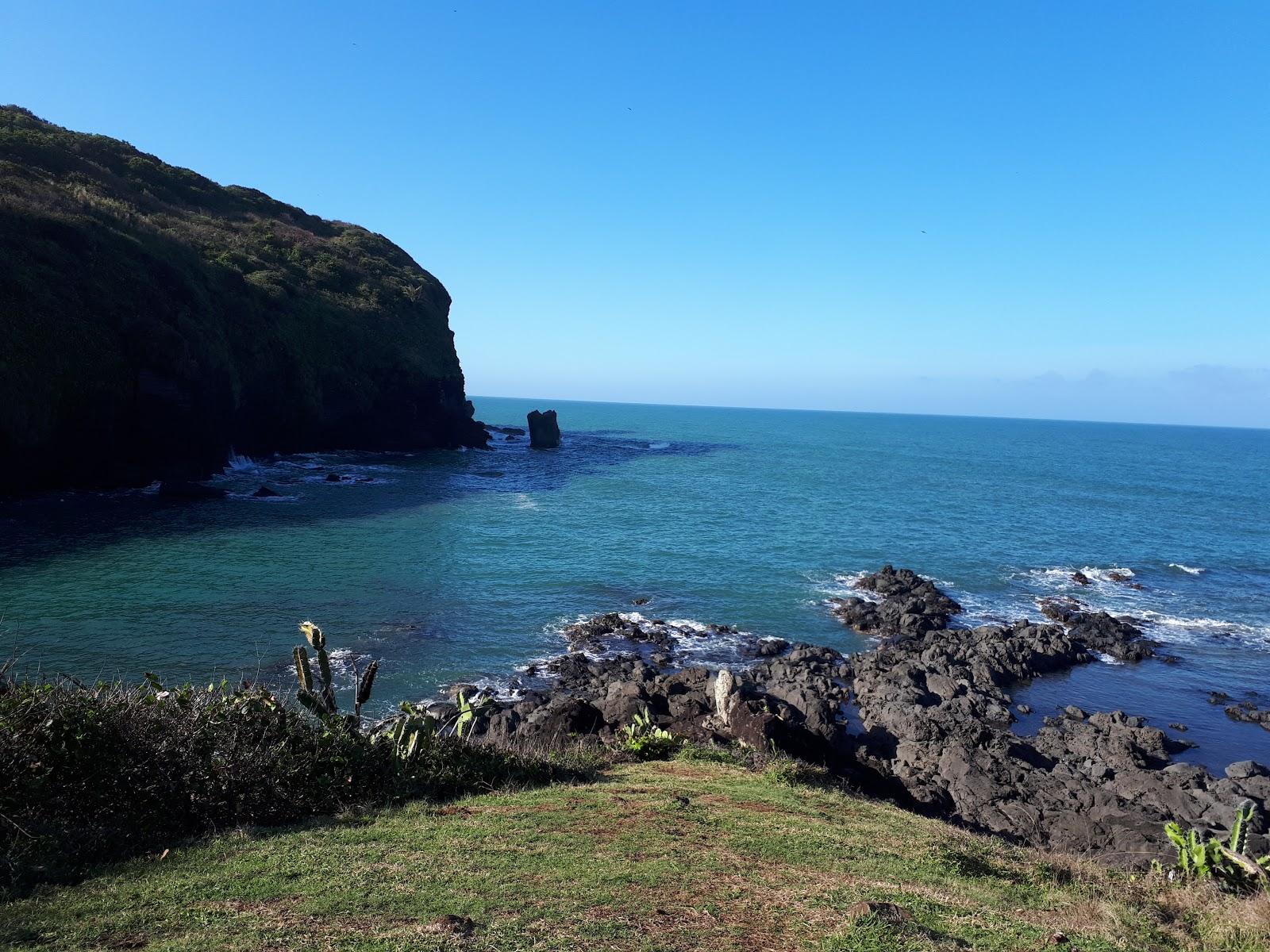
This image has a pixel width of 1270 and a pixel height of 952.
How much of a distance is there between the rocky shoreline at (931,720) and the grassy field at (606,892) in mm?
6223

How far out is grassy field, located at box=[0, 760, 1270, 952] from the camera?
6863mm

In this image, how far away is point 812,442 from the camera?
145125 millimetres

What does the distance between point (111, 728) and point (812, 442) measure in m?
142

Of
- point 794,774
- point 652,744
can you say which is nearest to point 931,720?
point 794,774

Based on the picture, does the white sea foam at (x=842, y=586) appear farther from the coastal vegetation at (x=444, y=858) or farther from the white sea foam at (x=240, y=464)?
the white sea foam at (x=240, y=464)

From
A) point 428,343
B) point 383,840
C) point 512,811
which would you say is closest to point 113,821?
point 383,840

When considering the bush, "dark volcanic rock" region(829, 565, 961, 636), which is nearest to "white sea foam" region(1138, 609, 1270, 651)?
"dark volcanic rock" region(829, 565, 961, 636)

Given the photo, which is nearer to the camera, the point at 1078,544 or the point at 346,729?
the point at 346,729

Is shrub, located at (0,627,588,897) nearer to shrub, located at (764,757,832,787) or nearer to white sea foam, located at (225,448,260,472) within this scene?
shrub, located at (764,757,832,787)

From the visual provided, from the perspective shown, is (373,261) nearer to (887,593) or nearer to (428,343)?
(428,343)

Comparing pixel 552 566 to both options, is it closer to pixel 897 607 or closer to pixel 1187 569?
pixel 897 607

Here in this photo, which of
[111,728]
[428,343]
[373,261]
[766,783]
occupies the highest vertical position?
[373,261]

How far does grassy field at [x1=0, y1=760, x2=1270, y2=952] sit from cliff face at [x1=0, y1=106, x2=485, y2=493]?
4126cm

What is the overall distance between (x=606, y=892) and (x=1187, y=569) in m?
48.9
